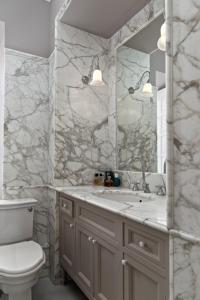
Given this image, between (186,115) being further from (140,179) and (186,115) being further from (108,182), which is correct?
(108,182)

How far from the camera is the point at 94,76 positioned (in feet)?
7.26

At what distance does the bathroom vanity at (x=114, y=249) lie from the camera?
102 cm

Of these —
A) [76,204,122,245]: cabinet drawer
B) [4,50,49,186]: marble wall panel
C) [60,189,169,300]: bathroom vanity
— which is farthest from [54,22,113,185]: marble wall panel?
[76,204,122,245]: cabinet drawer

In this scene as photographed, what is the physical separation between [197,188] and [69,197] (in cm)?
128

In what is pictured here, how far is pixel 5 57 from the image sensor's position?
7.47ft

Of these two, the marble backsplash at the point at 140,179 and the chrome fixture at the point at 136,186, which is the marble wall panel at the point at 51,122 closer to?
the marble backsplash at the point at 140,179

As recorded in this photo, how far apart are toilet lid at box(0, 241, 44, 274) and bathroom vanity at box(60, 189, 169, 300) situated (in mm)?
295

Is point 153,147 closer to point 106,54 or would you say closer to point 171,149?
point 171,149

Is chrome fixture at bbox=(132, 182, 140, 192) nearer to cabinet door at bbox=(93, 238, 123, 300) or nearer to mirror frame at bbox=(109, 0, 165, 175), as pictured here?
mirror frame at bbox=(109, 0, 165, 175)

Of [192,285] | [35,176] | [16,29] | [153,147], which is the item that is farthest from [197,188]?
[16,29]

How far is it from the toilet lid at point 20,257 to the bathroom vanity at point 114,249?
11.6 inches

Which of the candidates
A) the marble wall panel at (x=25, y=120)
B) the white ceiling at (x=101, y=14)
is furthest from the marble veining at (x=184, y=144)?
the marble wall panel at (x=25, y=120)

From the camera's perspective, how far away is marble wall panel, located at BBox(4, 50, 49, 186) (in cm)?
227

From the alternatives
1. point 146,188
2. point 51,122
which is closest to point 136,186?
point 146,188
